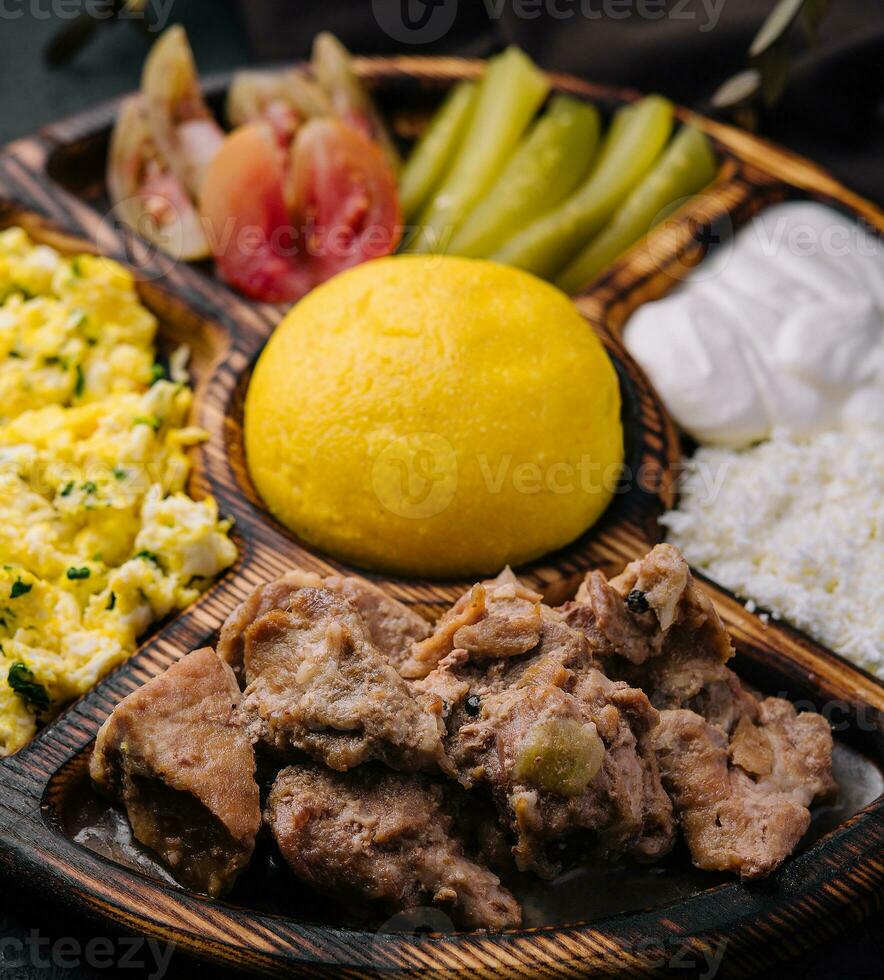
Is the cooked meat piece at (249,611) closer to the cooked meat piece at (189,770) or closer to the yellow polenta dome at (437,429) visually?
the cooked meat piece at (189,770)

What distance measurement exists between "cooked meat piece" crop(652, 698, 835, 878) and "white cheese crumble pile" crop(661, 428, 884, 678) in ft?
1.31

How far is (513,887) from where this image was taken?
257 centimetres

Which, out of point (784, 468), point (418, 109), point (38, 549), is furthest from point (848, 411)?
point (38, 549)

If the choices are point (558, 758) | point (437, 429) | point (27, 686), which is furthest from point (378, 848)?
point (437, 429)

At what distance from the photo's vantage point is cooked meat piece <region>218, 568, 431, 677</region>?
2.68 metres

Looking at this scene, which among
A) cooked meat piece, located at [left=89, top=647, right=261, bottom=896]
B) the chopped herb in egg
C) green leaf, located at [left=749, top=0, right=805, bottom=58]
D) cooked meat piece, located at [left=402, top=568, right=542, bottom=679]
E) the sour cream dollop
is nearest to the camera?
cooked meat piece, located at [left=89, top=647, right=261, bottom=896]

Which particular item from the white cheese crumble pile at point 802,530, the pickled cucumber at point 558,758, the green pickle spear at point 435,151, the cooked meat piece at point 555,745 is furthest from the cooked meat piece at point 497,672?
the green pickle spear at point 435,151

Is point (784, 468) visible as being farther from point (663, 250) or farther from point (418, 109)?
point (418, 109)

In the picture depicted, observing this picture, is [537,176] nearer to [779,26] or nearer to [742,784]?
[779,26]

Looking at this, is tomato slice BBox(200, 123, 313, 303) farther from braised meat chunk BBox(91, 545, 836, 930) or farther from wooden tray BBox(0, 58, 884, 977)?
braised meat chunk BBox(91, 545, 836, 930)

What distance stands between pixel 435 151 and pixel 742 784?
2.80m

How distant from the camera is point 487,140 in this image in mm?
4270

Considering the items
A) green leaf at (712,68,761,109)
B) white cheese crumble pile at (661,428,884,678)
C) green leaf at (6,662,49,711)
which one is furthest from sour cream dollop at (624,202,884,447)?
green leaf at (6,662,49,711)

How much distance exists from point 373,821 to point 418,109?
3.29 metres
